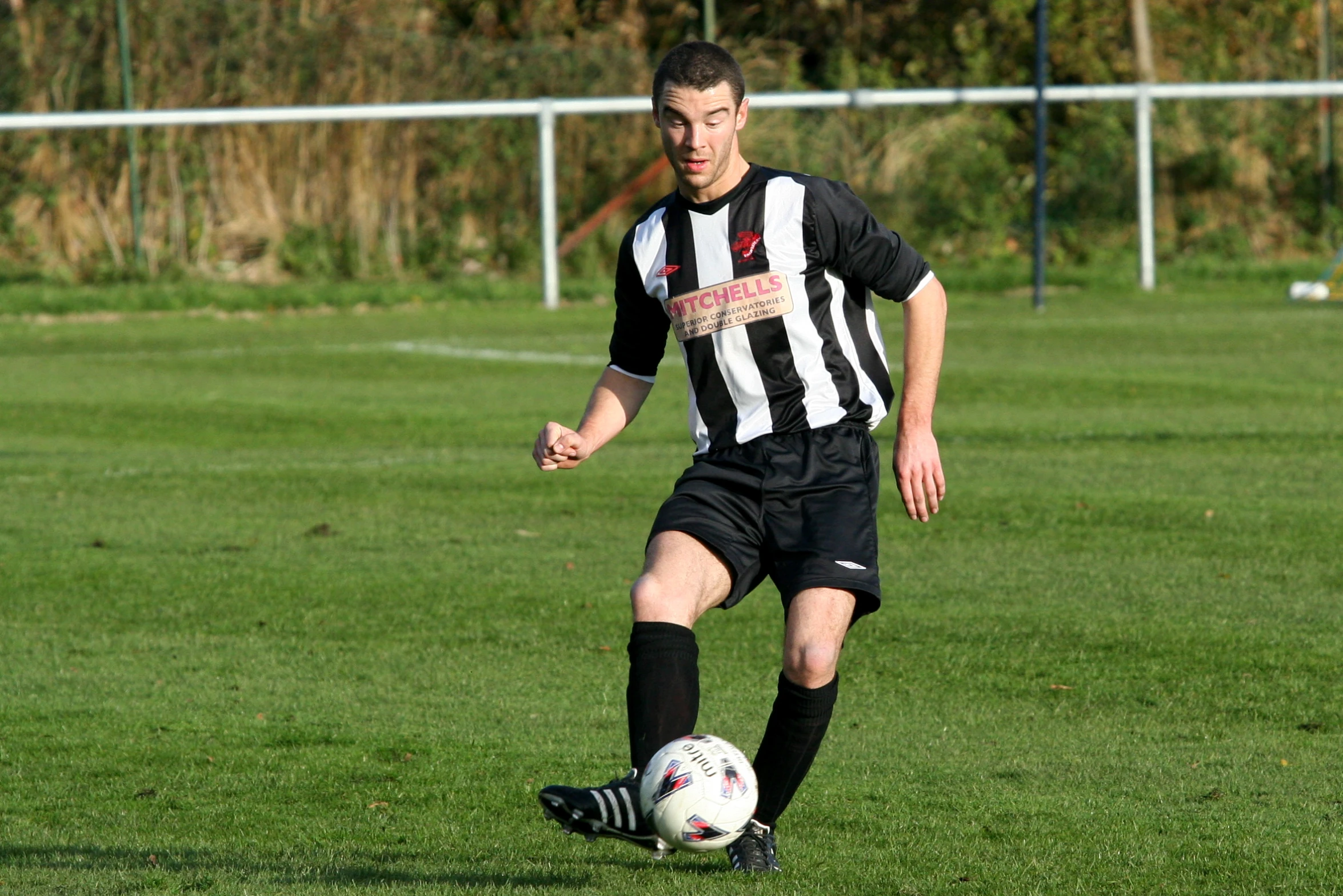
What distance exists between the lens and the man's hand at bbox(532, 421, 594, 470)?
14.2 feet

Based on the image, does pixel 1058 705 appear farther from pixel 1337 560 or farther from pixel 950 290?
pixel 950 290

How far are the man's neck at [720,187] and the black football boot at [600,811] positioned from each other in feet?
4.65

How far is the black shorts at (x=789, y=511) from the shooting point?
13.6 feet

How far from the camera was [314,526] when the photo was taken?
29.5ft

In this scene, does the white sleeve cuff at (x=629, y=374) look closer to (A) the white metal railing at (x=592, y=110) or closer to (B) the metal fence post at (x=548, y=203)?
(A) the white metal railing at (x=592, y=110)

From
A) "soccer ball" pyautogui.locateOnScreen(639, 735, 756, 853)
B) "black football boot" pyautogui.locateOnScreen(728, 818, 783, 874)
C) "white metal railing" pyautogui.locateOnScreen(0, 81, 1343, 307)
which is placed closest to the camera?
"soccer ball" pyautogui.locateOnScreen(639, 735, 756, 853)

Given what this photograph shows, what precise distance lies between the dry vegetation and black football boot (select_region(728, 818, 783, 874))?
60.9 feet

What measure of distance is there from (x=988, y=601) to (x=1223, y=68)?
21206mm

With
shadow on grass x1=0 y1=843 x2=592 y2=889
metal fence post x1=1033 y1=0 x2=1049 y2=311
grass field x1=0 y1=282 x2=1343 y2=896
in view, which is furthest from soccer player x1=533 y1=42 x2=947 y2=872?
metal fence post x1=1033 y1=0 x2=1049 y2=311

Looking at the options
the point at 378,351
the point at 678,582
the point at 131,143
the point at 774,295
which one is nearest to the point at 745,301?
the point at 774,295

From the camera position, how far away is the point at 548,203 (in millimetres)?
21188

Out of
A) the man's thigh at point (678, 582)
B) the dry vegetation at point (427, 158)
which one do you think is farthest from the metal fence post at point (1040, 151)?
the man's thigh at point (678, 582)

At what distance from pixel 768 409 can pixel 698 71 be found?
79 cm

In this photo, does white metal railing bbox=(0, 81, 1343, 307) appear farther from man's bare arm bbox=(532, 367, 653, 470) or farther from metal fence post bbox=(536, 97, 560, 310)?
man's bare arm bbox=(532, 367, 653, 470)
